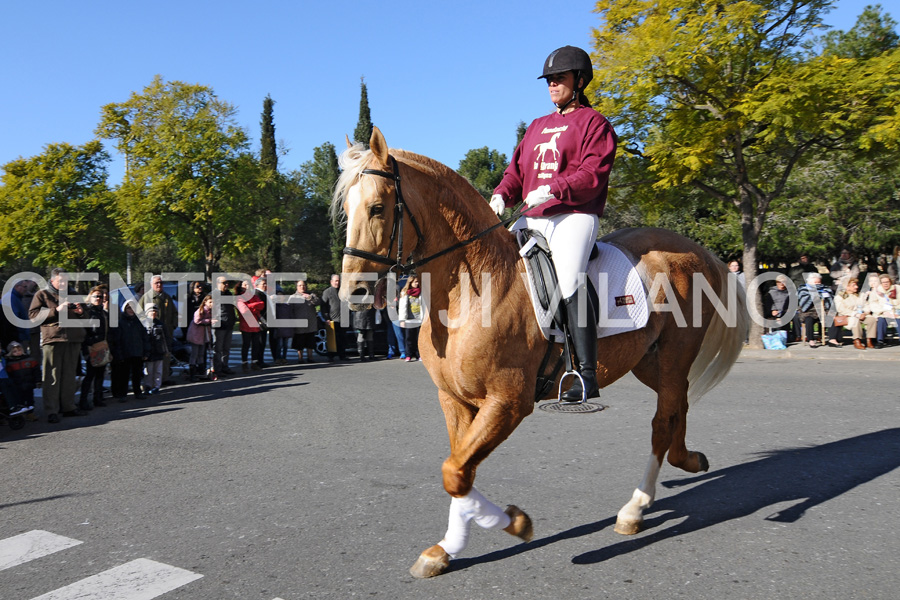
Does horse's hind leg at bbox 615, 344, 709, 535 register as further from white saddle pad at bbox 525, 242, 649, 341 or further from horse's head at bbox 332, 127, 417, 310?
horse's head at bbox 332, 127, 417, 310

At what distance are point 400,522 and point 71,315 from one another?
7176mm

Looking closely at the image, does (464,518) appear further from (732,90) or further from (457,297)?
(732,90)

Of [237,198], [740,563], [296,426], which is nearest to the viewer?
[740,563]

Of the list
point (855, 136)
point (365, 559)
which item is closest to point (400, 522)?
point (365, 559)

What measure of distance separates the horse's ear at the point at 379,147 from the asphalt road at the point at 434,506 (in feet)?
7.27

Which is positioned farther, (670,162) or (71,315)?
(670,162)

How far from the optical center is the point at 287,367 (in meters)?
15.1

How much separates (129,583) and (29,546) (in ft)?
3.71

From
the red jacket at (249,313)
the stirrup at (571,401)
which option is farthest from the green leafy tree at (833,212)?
the stirrup at (571,401)

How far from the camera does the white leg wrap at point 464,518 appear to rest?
3.77m

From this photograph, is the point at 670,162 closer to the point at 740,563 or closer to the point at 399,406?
the point at 399,406

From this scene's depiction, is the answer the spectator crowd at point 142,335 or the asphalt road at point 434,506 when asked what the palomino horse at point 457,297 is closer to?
the asphalt road at point 434,506

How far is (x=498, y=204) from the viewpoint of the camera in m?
4.36

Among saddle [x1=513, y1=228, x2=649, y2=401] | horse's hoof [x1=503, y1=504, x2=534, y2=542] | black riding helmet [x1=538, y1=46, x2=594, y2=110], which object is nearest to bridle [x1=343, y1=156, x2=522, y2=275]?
saddle [x1=513, y1=228, x2=649, y2=401]
